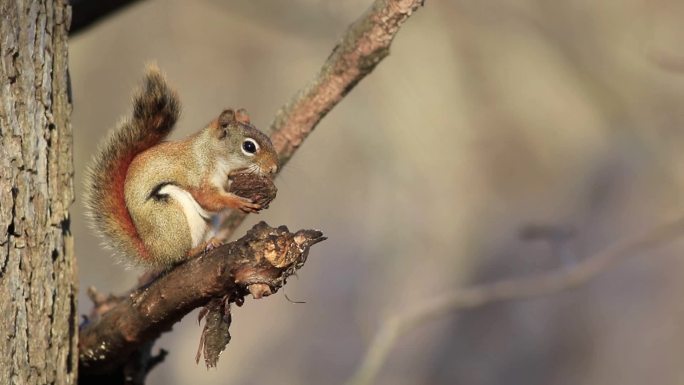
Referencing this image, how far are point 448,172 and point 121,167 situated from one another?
379cm

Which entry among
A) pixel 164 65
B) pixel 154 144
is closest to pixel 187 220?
pixel 154 144

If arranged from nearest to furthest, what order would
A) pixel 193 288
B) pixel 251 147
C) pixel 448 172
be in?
pixel 193 288, pixel 251 147, pixel 448 172

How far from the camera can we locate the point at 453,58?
588 cm

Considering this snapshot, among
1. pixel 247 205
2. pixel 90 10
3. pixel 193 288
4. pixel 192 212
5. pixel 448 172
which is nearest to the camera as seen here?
pixel 193 288

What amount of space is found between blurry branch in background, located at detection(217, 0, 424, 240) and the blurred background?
6.81ft

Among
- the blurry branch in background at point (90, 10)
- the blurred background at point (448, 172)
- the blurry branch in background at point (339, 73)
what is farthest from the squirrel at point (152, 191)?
the blurred background at point (448, 172)

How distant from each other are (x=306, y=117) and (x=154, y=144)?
1.35 feet

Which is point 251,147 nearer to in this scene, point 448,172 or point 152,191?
point 152,191

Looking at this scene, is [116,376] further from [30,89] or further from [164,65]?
[164,65]

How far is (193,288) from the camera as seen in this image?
70.4 inches

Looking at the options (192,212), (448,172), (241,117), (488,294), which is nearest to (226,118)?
(241,117)

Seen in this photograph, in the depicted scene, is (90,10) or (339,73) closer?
(339,73)

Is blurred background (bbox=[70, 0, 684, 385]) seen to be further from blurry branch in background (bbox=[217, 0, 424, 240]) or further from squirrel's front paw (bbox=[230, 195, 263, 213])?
squirrel's front paw (bbox=[230, 195, 263, 213])

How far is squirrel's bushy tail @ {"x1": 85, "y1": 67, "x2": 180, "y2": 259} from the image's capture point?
6.85 feet
